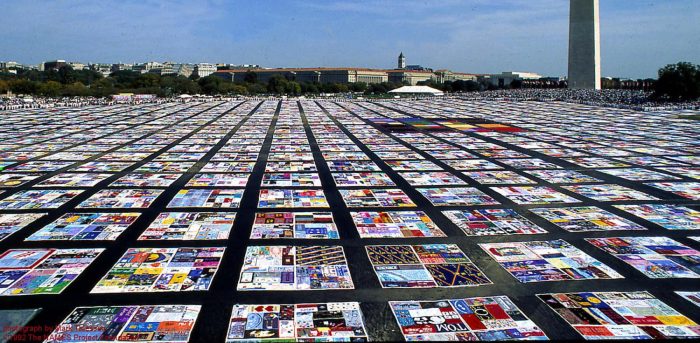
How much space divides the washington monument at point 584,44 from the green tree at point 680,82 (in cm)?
1672

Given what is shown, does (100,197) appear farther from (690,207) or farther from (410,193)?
(690,207)

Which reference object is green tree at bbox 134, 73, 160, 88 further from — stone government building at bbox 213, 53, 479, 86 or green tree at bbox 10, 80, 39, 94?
stone government building at bbox 213, 53, 479, 86

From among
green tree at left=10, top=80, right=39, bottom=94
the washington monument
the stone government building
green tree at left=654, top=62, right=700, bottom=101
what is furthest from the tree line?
green tree at left=654, top=62, right=700, bottom=101

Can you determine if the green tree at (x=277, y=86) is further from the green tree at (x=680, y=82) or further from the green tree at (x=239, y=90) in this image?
the green tree at (x=680, y=82)

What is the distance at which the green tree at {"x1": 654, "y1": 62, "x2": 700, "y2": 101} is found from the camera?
184 feet

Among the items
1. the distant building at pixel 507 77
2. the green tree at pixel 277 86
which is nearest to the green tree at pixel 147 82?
the green tree at pixel 277 86

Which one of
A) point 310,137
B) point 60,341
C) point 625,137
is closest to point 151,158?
point 310,137

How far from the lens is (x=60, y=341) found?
21.0ft

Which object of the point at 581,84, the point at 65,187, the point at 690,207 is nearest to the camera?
the point at 690,207

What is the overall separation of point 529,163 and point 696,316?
12.8 meters

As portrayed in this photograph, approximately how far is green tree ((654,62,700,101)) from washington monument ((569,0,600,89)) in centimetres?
1672

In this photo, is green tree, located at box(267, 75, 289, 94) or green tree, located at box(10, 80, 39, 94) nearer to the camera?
green tree, located at box(10, 80, 39, 94)

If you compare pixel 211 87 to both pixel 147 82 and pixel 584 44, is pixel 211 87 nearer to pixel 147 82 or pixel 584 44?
pixel 147 82

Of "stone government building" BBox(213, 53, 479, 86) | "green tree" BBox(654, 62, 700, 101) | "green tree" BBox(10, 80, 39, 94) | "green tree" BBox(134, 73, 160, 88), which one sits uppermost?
"stone government building" BBox(213, 53, 479, 86)
